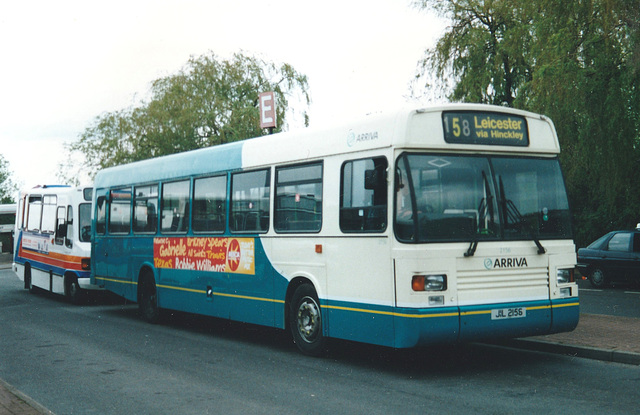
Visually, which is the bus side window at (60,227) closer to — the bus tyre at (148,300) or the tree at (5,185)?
the bus tyre at (148,300)

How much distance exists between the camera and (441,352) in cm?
1079

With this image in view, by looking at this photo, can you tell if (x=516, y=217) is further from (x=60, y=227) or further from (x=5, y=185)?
(x=5, y=185)

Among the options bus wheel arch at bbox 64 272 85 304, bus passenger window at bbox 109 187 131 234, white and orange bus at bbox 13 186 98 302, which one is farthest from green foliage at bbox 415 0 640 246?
bus wheel arch at bbox 64 272 85 304

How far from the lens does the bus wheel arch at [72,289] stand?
19.5 metres

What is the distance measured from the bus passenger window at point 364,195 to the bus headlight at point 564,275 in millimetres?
2248

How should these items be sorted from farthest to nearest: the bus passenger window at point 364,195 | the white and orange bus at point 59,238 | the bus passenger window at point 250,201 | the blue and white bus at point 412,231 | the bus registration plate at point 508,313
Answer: the white and orange bus at point 59,238, the bus passenger window at point 250,201, the bus passenger window at point 364,195, the bus registration plate at point 508,313, the blue and white bus at point 412,231

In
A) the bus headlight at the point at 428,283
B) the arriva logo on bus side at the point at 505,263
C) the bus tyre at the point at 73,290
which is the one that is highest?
the arriva logo on bus side at the point at 505,263

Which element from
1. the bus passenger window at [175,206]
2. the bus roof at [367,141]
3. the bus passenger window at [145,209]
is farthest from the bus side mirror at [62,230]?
the bus roof at [367,141]

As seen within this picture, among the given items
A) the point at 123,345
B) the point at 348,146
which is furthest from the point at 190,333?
the point at 348,146

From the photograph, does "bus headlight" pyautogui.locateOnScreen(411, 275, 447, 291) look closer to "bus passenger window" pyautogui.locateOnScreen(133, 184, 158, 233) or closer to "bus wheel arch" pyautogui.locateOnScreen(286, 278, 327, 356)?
"bus wheel arch" pyautogui.locateOnScreen(286, 278, 327, 356)

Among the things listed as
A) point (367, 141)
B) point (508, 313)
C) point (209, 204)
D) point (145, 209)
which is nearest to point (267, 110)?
point (145, 209)

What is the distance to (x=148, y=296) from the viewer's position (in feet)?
50.4

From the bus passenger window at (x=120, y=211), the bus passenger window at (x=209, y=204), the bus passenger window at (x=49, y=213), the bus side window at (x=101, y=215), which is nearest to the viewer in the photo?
the bus passenger window at (x=209, y=204)

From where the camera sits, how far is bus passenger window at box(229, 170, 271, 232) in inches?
454
